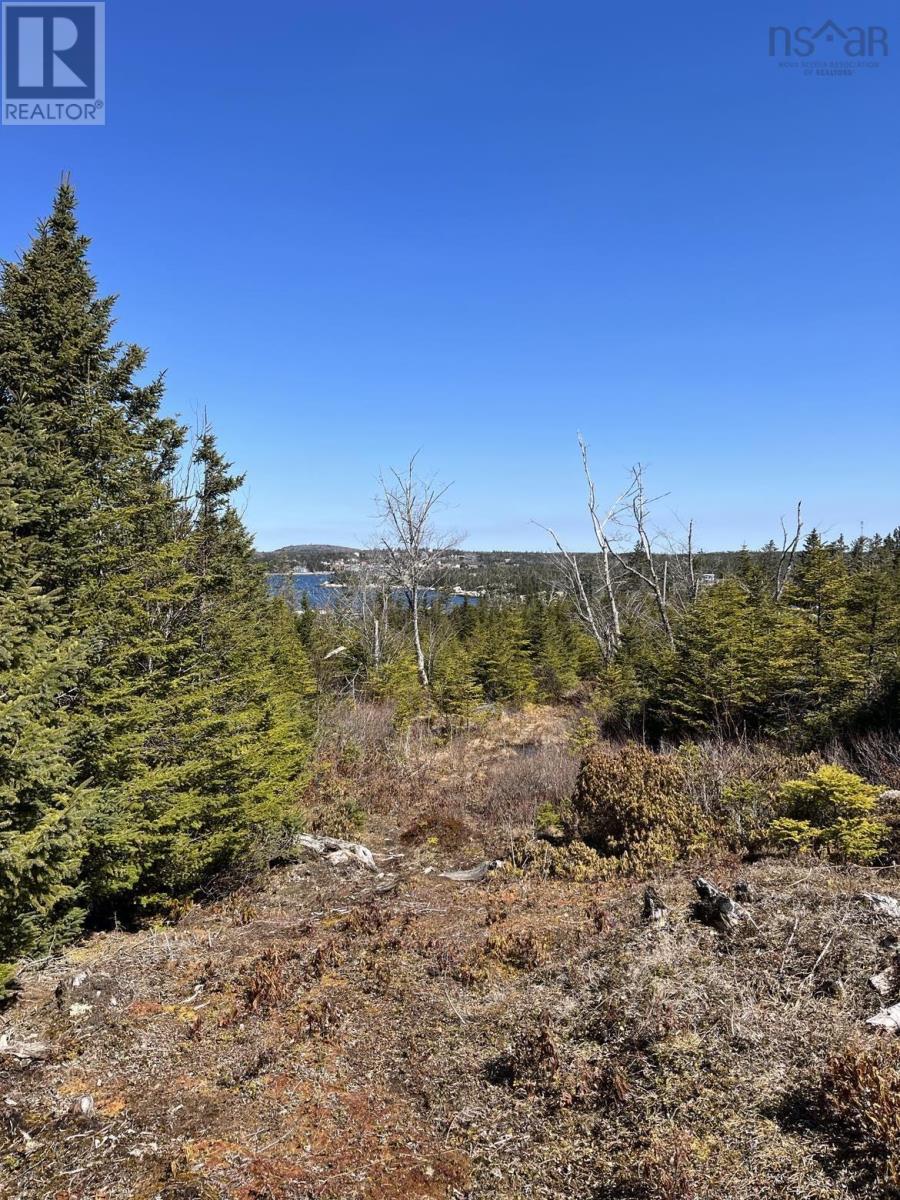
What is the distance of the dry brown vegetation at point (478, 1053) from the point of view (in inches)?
139

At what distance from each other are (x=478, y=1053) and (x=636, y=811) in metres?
4.58

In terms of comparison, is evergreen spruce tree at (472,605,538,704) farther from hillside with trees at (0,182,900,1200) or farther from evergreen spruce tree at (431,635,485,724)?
hillside with trees at (0,182,900,1200)

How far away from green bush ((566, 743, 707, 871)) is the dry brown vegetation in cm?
58

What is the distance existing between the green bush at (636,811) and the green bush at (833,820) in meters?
1.11

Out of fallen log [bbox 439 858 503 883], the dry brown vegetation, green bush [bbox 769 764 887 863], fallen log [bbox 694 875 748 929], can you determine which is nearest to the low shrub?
the dry brown vegetation

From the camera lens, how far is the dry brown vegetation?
354 cm

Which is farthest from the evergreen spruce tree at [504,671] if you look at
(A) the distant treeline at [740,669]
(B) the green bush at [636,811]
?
(B) the green bush at [636,811]

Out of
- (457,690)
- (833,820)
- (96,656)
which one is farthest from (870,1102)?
(457,690)

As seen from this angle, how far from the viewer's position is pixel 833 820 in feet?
25.2

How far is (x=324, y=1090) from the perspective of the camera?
439cm

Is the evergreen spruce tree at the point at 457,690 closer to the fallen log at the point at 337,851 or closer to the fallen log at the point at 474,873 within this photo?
the fallen log at the point at 337,851

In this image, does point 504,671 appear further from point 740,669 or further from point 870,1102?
point 870,1102

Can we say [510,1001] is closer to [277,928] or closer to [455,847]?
[277,928]

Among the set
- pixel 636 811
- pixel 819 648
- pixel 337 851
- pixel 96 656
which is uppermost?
pixel 96 656
